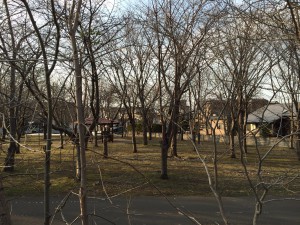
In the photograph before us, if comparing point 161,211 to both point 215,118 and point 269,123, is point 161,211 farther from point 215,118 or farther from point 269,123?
point 269,123

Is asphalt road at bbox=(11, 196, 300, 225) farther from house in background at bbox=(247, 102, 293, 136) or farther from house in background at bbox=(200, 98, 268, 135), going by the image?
house in background at bbox=(247, 102, 293, 136)

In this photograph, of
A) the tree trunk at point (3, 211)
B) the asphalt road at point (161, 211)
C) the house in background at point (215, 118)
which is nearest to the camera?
the house in background at point (215, 118)

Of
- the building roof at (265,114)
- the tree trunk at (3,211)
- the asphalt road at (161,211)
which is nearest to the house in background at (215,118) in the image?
the building roof at (265,114)

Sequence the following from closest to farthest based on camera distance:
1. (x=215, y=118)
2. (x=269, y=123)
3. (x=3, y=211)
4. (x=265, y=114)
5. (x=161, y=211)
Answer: (x=269, y=123), (x=215, y=118), (x=3, y=211), (x=265, y=114), (x=161, y=211)

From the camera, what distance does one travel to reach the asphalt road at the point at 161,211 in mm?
8336

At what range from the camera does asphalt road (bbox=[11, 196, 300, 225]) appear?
328 inches

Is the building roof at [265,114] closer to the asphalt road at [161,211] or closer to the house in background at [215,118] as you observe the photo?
the house in background at [215,118]

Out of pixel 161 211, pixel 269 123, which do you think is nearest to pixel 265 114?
pixel 269 123

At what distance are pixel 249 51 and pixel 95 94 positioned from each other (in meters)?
6.86

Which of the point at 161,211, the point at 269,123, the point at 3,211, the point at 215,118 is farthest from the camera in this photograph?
the point at 161,211

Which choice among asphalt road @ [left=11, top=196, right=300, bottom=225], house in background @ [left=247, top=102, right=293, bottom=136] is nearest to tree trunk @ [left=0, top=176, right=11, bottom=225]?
house in background @ [left=247, top=102, right=293, bottom=136]

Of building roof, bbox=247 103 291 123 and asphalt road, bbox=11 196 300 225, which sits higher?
building roof, bbox=247 103 291 123

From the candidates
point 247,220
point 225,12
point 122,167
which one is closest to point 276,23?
point 225,12

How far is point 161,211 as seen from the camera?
9266 millimetres
